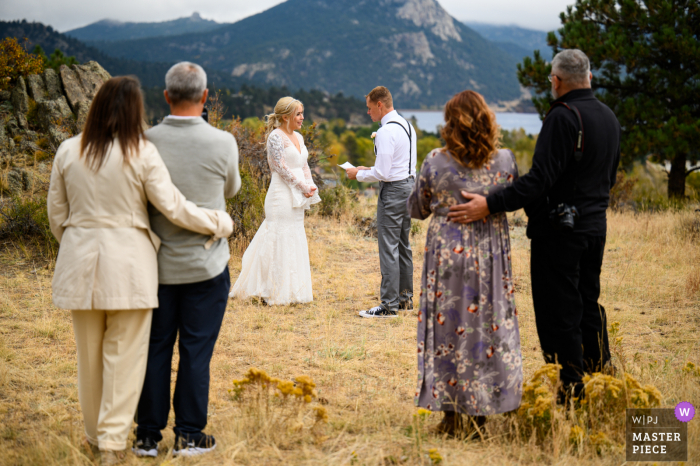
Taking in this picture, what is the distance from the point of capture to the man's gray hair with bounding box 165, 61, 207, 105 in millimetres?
2566

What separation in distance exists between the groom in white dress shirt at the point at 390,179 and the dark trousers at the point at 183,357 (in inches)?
115

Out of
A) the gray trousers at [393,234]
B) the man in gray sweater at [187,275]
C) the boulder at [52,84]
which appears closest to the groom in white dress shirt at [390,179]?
the gray trousers at [393,234]

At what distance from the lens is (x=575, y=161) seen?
9.90ft

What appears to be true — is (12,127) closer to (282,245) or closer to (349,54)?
(282,245)

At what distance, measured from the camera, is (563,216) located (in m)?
2.95

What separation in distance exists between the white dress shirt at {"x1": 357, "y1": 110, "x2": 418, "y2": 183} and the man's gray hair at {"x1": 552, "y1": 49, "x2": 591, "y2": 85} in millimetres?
2404

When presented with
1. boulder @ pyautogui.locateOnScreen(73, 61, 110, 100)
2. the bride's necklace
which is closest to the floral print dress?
the bride's necklace

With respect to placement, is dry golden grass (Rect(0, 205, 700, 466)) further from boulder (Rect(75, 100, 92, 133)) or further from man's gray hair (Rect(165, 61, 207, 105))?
boulder (Rect(75, 100, 92, 133))

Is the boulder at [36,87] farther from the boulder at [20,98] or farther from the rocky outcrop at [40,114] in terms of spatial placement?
the boulder at [20,98]

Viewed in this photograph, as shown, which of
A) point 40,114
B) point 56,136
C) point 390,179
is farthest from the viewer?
point 40,114

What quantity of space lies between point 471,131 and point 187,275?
1617 mm

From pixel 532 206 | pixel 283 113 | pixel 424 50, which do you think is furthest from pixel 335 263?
pixel 424 50

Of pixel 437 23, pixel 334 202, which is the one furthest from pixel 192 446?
pixel 437 23

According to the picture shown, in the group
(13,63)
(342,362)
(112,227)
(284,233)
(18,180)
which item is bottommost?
(342,362)
